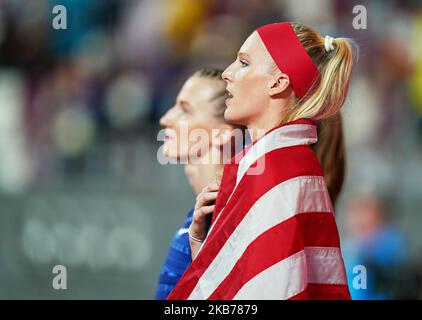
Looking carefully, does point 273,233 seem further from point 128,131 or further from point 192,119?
point 128,131

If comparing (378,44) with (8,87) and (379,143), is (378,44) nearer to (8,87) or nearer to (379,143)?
(379,143)

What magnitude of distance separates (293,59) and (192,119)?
0.93 m

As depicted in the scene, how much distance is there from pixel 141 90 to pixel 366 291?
2.70m

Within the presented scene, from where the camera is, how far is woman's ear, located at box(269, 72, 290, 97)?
2.15 meters

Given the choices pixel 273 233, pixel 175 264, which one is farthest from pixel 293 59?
pixel 175 264

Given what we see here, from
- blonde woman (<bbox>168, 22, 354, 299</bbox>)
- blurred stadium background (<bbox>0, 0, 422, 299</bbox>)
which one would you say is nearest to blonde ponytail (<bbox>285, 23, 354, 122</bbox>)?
blonde woman (<bbox>168, 22, 354, 299</bbox>)

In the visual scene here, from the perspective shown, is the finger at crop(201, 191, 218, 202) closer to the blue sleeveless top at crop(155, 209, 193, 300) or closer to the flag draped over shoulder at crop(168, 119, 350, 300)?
the flag draped over shoulder at crop(168, 119, 350, 300)

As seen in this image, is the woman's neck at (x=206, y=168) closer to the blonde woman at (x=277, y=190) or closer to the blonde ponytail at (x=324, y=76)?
the blonde woman at (x=277, y=190)

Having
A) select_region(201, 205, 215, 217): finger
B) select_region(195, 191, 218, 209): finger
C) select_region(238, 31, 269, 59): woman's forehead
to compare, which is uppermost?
select_region(238, 31, 269, 59): woman's forehead

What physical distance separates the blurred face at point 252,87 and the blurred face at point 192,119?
785 millimetres

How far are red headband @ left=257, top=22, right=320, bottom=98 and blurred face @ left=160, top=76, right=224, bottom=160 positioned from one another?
0.83 m

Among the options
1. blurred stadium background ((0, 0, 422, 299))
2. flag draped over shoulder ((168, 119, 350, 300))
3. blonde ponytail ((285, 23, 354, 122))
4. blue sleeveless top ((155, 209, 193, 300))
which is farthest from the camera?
blurred stadium background ((0, 0, 422, 299))

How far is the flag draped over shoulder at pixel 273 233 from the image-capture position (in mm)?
1970

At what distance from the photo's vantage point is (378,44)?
6.18m
